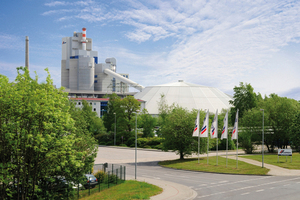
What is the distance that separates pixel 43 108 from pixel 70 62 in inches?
5995

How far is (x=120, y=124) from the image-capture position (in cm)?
7725

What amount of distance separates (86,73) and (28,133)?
14597 cm

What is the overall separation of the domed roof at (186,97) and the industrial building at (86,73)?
13651 mm

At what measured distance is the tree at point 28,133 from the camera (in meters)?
15.4

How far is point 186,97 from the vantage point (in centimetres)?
15038

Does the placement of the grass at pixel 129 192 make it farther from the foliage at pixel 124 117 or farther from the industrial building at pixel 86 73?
the industrial building at pixel 86 73

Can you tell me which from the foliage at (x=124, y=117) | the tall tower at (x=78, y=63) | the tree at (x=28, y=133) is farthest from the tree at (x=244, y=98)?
the tall tower at (x=78, y=63)

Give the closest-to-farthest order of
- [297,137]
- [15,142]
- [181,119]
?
[15,142], [181,119], [297,137]

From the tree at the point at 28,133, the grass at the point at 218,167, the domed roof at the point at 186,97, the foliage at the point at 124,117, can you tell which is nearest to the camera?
the tree at the point at 28,133

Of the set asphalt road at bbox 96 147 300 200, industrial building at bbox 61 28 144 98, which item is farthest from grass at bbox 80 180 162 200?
industrial building at bbox 61 28 144 98

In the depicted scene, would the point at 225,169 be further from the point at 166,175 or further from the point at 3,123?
the point at 3,123

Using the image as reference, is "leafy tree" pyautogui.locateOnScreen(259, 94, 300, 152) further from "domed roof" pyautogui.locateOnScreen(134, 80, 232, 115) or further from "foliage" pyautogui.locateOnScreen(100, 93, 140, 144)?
"domed roof" pyautogui.locateOnScreen(134, 80, 232, 115)

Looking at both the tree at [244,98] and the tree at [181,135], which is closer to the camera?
the tree at [181,135]

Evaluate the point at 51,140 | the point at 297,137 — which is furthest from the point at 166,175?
the point at 297,137
